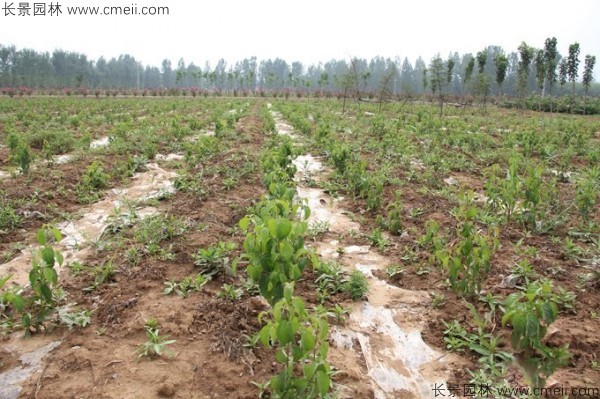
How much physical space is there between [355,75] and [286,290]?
22.7 meters

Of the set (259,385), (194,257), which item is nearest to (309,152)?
(194,257)

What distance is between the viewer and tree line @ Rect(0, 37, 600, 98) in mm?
30375

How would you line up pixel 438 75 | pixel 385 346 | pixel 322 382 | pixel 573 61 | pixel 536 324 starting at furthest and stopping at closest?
pixel 573 61 < pixel 438 75 < pixel 385 346 < pixel 536 324 < pixel 322 382

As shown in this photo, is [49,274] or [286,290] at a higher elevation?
[286,290]

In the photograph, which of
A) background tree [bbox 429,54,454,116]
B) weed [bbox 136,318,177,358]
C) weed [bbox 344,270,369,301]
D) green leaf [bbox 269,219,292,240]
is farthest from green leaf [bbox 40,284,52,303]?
background tree [bbox 429,54,454,116]

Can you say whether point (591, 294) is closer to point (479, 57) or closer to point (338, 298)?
point (338, 298)

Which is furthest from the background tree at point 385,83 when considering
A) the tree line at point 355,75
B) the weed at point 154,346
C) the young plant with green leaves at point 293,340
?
the young plant with green leaves at point 293,340

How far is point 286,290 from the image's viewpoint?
1.94 metres

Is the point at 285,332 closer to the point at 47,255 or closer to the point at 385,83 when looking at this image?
the point at 47,255

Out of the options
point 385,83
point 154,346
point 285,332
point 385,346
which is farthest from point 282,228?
point 385,83

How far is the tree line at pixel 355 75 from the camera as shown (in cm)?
3038

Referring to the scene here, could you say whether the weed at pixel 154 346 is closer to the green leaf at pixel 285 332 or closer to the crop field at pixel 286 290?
the crop field at pixel 286 290

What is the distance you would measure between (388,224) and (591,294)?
218cm

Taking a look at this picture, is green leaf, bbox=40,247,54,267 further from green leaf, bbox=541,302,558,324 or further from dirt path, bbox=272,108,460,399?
green leaf, bbox=541,302,558,324
